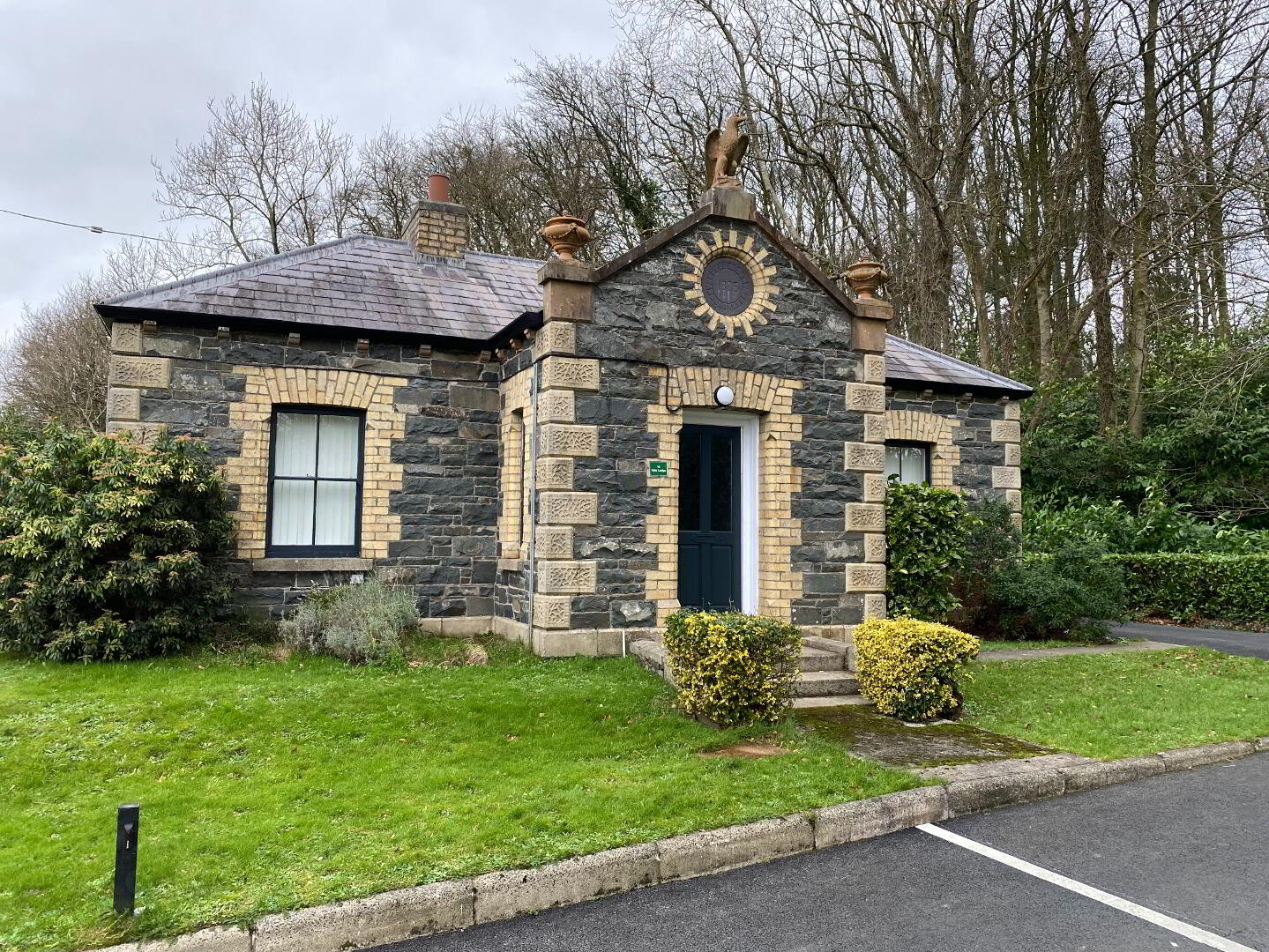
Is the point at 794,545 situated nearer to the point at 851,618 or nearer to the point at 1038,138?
the point at 851,618

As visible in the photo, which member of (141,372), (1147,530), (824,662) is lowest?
(824,662)

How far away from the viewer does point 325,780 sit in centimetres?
570

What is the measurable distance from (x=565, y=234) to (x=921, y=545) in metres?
6.20

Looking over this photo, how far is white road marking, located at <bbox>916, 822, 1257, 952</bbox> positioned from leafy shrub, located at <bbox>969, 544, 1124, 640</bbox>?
8.08 metres

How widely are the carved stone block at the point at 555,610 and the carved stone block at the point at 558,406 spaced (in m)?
1.85

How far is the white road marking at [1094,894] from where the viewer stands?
3.94 m

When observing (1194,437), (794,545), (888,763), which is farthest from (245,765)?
(1194,437)

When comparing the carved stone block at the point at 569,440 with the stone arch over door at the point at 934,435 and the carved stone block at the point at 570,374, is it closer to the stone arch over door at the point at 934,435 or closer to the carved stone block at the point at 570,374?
the carved stone block at the point at 570,374

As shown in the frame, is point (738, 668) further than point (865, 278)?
No

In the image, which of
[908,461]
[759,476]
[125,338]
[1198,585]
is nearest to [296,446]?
[125,338]

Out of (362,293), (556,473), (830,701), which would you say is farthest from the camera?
(362,293)

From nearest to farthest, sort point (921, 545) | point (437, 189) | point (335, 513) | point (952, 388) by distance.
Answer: point (335, 513) → point (921, 545) → point (437, 189) → point (952, 388)

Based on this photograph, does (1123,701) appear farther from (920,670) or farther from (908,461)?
(908,461)

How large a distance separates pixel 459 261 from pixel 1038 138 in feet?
53.8
